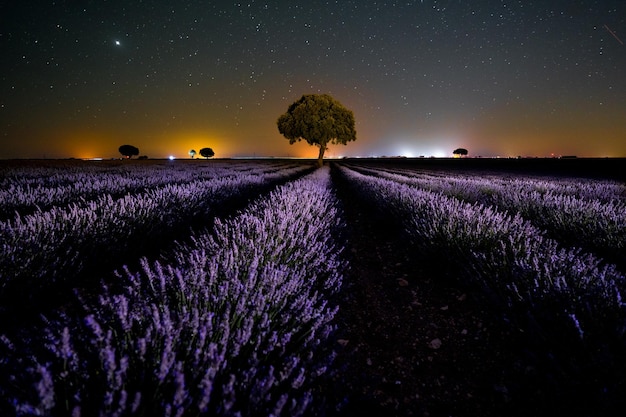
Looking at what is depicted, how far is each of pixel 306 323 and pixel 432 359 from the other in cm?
99

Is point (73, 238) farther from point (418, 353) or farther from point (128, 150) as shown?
point (128, 150)

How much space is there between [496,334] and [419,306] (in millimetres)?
674

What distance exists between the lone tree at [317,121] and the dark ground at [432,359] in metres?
28.6

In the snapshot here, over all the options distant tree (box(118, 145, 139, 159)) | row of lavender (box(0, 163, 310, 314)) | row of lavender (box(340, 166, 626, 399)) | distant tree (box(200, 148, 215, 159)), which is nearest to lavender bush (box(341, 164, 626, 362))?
row of lavender (box(340, 166, 626, 399))

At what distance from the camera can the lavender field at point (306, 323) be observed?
101 centimetres

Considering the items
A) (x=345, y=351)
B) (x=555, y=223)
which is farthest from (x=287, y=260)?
(x=555, y=223)

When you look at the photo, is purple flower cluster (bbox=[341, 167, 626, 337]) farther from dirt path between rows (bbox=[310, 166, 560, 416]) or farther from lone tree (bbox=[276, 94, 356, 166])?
lone tree (bbox=[276, 94, 356, 166])

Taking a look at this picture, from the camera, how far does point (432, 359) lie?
6.64ft

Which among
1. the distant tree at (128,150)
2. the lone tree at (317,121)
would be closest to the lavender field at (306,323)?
the lone tree at (317,121)

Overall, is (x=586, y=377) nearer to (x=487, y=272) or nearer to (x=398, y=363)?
(x=398, y=363)

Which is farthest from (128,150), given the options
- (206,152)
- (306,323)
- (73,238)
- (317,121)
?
(306,323)

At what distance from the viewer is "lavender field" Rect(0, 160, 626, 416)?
1007 millimetres

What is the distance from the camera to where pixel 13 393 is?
0.95m

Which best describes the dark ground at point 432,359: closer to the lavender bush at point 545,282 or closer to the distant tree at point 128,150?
the lavender bush at point 545,282
